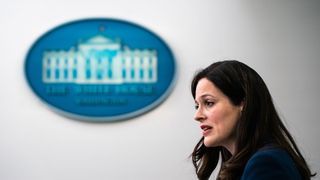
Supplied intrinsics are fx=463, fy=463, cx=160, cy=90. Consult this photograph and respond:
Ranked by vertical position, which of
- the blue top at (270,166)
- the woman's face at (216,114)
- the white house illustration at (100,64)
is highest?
the white house illustration at (100,64)

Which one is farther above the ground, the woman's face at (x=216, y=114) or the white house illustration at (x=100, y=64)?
the white house illustration at (x=100, y=64)

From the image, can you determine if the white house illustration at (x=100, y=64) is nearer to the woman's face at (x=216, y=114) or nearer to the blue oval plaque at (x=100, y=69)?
the blue oval plaque at (x=100, y=69)

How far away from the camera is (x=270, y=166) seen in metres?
1.16

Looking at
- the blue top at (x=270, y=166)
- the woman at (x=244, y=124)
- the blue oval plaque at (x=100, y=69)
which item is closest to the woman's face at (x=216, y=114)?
the woman at (x=244, y=124)

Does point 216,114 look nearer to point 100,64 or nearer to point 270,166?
point 270,166

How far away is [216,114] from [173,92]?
1119 millimetres

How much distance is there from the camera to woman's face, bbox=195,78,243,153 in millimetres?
1371

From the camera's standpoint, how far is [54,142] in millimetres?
2480

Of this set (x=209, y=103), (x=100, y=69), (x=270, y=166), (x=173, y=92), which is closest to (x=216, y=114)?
(x=209, y=103)

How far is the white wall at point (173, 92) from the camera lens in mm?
2477

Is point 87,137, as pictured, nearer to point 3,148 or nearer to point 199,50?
point 3,148

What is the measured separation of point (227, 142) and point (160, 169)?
1.12m

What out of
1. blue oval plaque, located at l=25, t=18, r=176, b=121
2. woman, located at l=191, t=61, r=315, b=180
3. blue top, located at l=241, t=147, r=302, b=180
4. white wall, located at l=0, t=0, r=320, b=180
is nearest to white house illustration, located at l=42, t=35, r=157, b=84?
blue oval plaque, located at l=25, t=18, r=176, b=121

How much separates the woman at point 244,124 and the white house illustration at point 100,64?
107 cm
